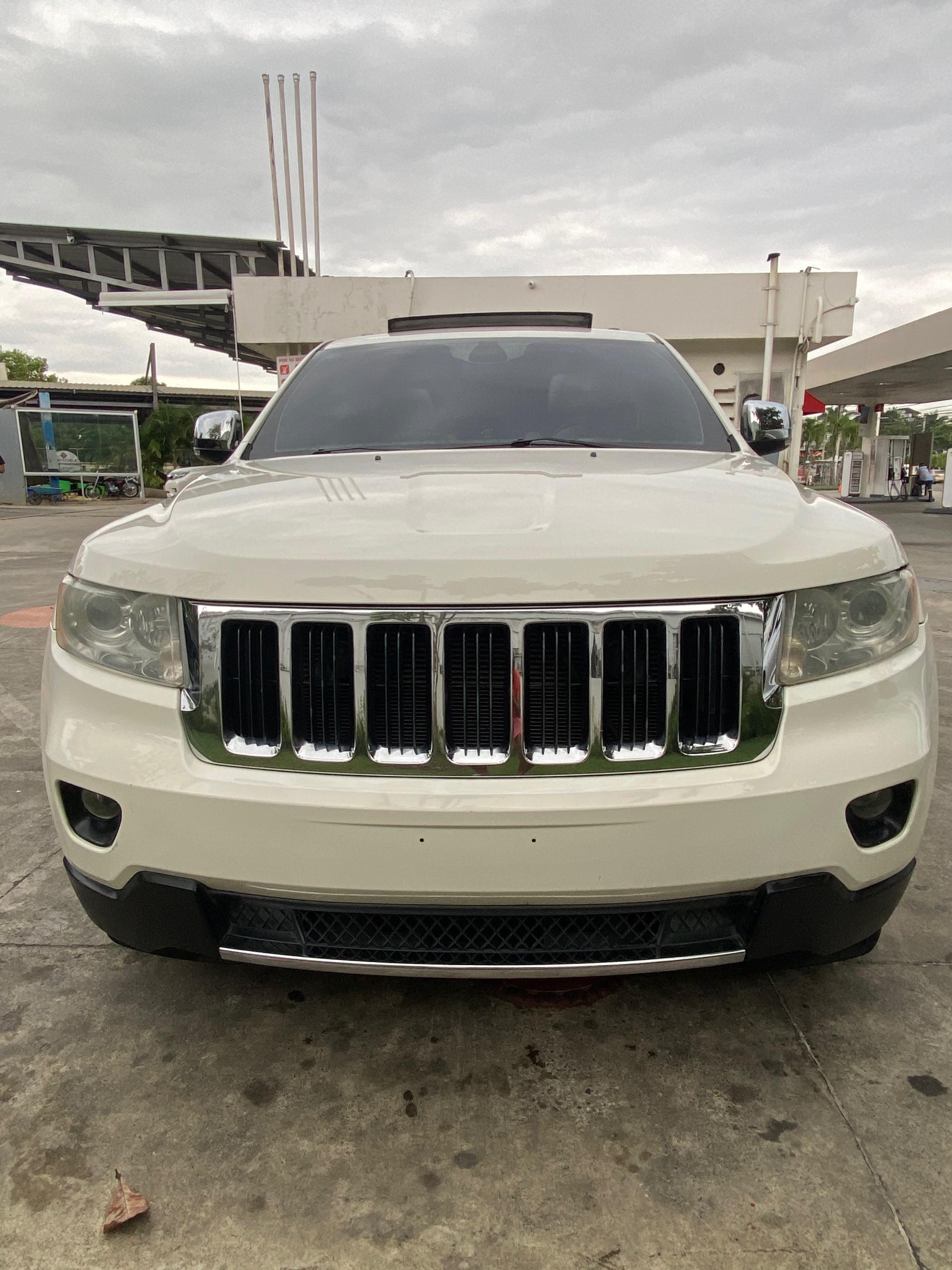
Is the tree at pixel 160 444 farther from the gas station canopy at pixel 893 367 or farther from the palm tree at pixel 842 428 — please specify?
the palm tree at pixel 842 428

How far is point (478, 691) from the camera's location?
149cm

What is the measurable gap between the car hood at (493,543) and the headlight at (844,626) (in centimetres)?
3

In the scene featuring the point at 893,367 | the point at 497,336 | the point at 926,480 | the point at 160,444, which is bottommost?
the point at 926,480

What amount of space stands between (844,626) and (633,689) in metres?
0.45

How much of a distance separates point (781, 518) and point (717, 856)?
69 centimetres

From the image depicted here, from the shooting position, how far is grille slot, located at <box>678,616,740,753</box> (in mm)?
1490

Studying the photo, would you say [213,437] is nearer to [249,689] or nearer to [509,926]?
[249,689]

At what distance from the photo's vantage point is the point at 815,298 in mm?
12867

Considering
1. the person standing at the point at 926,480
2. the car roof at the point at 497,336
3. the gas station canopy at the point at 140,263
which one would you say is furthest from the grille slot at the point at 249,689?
the person standing at the point at 926,480

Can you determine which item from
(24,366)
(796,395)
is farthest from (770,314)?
(24,366)

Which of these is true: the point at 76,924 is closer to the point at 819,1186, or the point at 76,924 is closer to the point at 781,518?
the point at 819,1186

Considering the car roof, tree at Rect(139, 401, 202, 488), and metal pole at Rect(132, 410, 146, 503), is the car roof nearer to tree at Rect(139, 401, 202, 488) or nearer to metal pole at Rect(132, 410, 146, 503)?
metal pole at Rect(132, 410, 146, 503)

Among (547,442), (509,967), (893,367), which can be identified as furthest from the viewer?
(893,367)

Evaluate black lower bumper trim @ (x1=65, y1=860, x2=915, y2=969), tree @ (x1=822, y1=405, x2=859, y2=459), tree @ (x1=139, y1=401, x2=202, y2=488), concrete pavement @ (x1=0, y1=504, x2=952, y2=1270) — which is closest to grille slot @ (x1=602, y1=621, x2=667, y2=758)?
black lower bumper trim @ (x1=65, y1=860, x2=915, y2=969)
